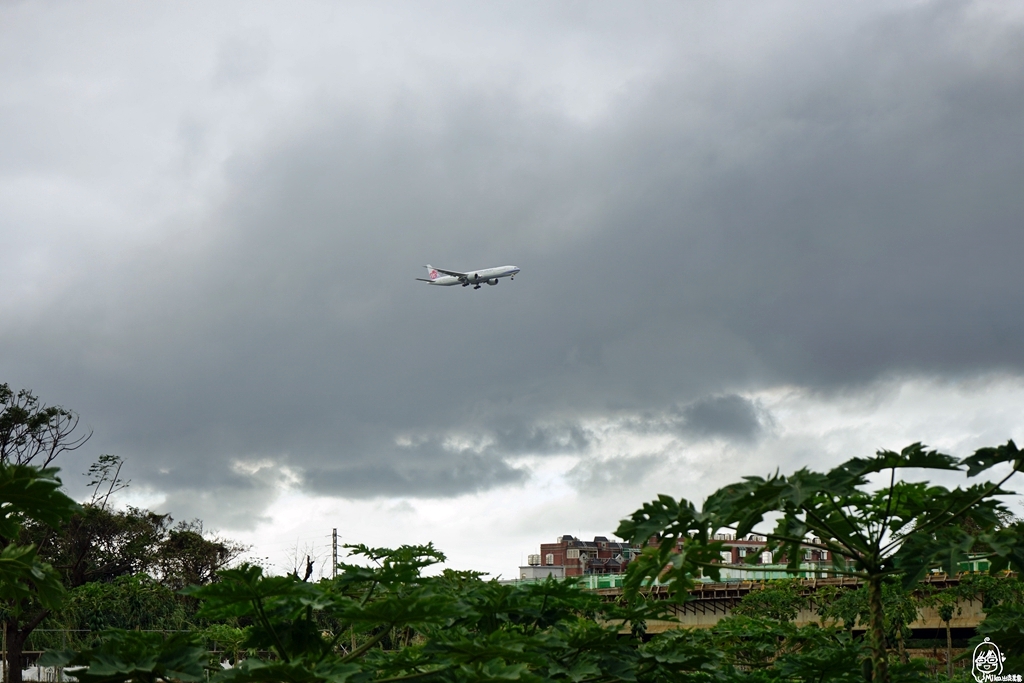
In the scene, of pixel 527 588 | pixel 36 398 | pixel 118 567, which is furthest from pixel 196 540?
pixel 527 588

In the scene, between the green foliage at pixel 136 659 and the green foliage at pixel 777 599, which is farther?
the green foliage at pixel 777 599

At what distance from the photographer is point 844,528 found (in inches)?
267

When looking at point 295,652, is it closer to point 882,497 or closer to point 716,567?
point 716,567

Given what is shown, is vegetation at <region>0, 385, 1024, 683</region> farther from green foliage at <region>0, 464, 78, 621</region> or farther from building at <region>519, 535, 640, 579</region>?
building at <region>519, 535, 640, 579</region>

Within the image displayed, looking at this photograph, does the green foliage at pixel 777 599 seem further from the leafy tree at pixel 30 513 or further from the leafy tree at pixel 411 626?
the leafy tree at pixel 30 513

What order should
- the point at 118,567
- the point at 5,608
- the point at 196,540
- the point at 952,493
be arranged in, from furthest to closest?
the point at 196,540 < the point at 118,567 < the point at 5,608 < the point at 952,493

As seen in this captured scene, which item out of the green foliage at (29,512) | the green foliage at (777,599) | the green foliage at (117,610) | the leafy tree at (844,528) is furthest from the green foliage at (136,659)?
the green foliage at (117,610)

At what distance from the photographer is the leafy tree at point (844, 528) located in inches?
227

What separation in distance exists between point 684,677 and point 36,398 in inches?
2045

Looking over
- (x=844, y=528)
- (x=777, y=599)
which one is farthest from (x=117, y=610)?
(x=844, y=528)

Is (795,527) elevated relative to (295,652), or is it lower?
elevated

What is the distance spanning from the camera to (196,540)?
75.1 m

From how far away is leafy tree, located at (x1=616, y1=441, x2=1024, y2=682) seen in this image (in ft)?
18.9

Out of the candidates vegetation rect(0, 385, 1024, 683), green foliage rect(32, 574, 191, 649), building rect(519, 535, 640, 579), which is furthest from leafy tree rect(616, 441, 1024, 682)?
building rect(519, 535, 640, 579)
